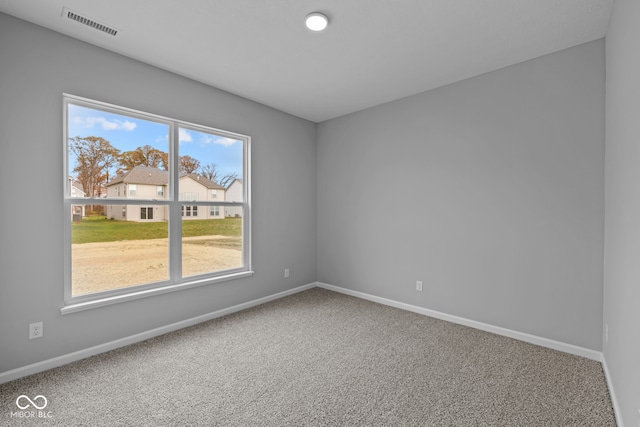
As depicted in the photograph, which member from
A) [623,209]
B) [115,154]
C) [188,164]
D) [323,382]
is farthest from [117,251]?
[623,209]

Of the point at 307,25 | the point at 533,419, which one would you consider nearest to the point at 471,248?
the point at 533,419

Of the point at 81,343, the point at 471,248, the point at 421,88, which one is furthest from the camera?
the point at 421,88

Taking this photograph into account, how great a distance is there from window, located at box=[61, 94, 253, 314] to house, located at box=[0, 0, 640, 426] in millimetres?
131

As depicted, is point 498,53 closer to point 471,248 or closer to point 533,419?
point 471,248

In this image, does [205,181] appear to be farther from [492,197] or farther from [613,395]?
[613,395]

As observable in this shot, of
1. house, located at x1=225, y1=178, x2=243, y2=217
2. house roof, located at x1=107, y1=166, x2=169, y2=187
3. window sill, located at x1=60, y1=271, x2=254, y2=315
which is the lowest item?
window sill, located at x1=60, y1=271, x2=254, y2=315

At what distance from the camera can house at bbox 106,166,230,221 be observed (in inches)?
108

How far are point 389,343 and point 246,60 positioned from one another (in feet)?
9.74

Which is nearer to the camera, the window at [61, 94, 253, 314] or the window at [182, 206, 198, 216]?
the window at [61, 94, 253, 314]

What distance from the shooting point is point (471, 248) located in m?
3.12

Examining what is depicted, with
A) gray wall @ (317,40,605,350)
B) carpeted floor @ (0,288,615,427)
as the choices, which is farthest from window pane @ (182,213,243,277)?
gray wall @ (317,40,605,350)

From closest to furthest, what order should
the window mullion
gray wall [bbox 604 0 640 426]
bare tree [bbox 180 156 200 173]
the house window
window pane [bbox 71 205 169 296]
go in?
gray wall [bbox 604 0 640 426], window pane [bbox 71 205 169 296], the house window, the window mullion, bare tree [bbox 180 156 200 173]

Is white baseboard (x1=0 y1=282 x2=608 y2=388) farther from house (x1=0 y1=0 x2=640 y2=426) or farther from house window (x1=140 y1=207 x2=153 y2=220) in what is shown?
house window (x1=140 y1=207 x2=153 y2=220)

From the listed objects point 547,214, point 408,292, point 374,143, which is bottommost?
point 408,292
